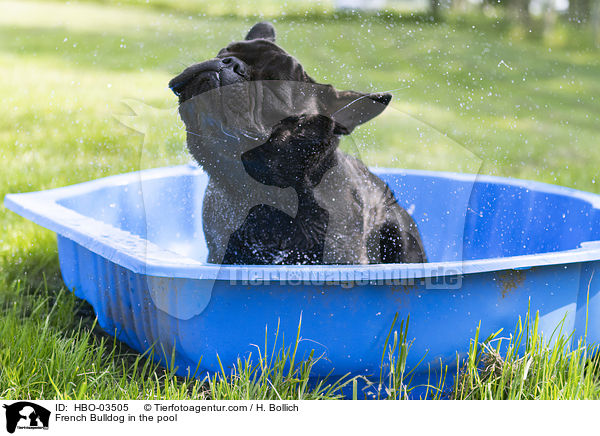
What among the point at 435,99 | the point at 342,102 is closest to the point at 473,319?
the point at 342,102

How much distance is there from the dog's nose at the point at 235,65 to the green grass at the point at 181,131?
15cm

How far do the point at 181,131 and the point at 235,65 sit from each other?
0.74 feet

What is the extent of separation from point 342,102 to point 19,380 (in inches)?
41.1

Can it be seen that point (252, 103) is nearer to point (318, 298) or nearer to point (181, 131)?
point (181, 131)

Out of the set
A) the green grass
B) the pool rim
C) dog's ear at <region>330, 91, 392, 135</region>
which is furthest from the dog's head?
the pool rim

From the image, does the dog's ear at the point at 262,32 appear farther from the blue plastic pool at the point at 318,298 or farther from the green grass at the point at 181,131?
the blue plastic pool at the point at 318,298

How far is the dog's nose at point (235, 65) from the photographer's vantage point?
1.47m

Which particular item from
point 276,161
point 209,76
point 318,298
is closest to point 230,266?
point 318,298

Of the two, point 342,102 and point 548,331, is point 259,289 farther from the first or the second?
point 548,331

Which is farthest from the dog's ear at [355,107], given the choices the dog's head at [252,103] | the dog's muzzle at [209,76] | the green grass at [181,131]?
the dog's muzzle at [209,76]
